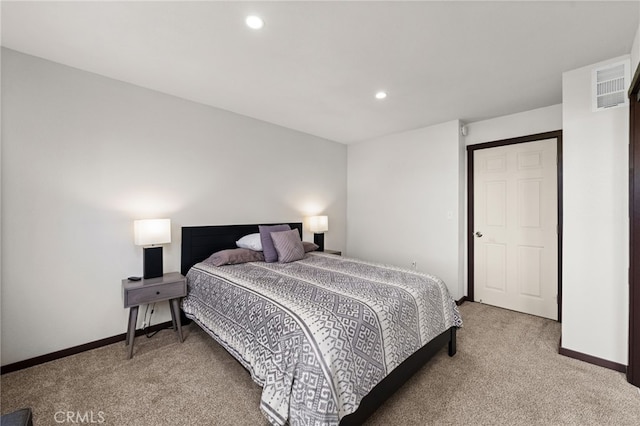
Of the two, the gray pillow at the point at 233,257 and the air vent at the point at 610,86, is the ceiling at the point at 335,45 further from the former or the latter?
the gray pillow at the point at 233,257

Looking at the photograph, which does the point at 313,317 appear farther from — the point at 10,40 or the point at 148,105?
the point at 10,40

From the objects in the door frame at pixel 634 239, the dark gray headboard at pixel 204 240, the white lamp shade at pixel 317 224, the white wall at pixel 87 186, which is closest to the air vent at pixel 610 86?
the door frame at pixel 634 239

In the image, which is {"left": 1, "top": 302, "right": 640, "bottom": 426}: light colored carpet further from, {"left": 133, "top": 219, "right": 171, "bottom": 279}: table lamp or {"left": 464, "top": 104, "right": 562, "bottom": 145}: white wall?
{"left": 464, "top": 104, "right": 562, "bottom": 145}: white wall

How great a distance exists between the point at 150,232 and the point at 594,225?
3.82 meters

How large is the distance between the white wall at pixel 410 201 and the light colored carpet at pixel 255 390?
1.48m

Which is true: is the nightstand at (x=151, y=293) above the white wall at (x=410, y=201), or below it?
below

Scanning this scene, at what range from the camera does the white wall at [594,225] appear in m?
2.15

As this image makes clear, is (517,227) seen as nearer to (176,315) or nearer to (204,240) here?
(204,240)

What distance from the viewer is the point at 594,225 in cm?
226

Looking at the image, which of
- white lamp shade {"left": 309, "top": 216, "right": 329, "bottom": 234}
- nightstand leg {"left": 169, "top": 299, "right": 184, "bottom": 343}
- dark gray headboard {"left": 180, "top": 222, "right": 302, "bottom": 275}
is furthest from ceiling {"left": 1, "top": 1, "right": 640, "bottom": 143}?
nightstand leg {"left": 169, "top": 299, "right": 184, "bottom": 343}

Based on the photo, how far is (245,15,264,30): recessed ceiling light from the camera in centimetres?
174

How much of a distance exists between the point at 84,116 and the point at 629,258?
456cm

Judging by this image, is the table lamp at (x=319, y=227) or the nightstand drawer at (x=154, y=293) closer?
the nightstand drawer at (x=154, y=293)

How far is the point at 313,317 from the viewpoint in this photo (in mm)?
1567
